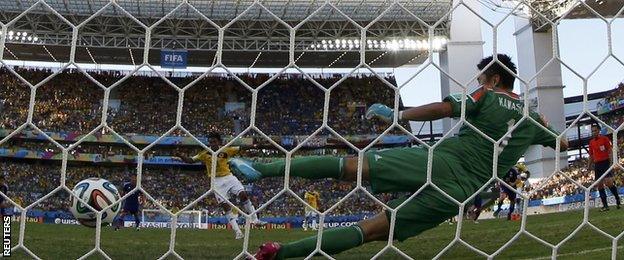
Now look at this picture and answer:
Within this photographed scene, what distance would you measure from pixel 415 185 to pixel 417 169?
0.08m

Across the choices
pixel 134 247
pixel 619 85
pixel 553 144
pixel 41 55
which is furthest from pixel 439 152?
pixel 41 55

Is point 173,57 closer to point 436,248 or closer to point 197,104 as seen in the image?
point 197,104

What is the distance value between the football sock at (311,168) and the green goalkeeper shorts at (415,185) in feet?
0.58

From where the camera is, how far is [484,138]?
11.7ft

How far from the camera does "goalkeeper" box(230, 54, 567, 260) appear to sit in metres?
3.34

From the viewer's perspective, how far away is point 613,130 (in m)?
3.53

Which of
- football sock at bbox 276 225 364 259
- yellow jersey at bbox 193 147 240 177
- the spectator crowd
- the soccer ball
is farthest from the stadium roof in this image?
football sock at bbox 276 225 364 259

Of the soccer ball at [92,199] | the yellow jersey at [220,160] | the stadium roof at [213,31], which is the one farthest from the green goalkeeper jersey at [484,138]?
the stadium roof at [213,31]

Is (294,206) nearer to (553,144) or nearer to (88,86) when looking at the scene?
(88,86)

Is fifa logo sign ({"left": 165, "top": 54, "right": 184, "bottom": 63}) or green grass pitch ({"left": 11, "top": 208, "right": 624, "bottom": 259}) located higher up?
fifa logo sign ({"left": 165, "top": 54, "right": 184, "bottom": 63})

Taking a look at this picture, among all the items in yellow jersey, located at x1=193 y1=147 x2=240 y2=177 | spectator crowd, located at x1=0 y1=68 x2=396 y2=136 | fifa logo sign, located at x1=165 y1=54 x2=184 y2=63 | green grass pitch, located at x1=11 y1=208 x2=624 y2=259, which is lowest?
green grass pitch, located at x1=11 y1=208 x2=624 y2=259

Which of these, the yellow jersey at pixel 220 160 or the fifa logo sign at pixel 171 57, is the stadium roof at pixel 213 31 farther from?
the yellow jersey at pixel 220 160

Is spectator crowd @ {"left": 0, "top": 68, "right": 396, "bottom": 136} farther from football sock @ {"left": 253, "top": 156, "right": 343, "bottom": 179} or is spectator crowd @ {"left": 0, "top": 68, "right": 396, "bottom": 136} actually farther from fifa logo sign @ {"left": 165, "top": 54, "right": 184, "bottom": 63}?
football sock @ {"left": 253, "top": 156, "right": 343, "bottom": 179}

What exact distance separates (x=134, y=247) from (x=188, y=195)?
15.8m
